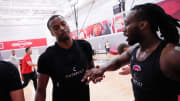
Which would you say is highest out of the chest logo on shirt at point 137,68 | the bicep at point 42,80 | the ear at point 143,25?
the ear at point 143,25

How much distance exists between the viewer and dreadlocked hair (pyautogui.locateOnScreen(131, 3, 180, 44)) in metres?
1.09

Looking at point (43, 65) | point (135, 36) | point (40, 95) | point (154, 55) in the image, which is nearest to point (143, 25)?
point (135, 36)

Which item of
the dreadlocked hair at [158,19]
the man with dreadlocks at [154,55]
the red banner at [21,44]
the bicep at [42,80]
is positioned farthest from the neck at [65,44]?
the red banner at [21,44]

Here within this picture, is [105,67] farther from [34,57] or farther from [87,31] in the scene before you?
[34,57]

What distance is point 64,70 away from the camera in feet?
4.44

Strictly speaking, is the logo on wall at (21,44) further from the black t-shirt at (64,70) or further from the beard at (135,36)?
the beard at (135,36)

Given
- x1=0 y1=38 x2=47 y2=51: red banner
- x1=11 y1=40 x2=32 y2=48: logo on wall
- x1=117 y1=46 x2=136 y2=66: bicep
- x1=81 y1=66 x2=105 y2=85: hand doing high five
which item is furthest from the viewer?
x1=11 y1=40 x2=32 y2=48: logo on wall

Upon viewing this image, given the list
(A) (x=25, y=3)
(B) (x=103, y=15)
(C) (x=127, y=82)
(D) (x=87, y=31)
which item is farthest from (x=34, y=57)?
(C) (x=127, y=82)

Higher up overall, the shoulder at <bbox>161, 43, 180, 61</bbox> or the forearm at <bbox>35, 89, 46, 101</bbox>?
the shoulder at <bbox>161, 43, 180, 61</bbox>

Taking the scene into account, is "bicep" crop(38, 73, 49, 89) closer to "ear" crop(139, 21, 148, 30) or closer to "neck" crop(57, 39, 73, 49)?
"neck" crop(57, 39, 73, 49)

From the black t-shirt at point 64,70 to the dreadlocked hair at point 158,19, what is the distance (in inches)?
31.1

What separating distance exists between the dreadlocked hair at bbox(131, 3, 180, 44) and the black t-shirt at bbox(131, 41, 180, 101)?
156mm

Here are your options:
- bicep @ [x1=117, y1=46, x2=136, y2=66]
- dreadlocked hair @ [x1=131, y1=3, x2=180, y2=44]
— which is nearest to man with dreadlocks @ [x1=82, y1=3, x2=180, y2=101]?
dreadlocked hair @ [x1=131, y1=3, x2=180, y2=44]

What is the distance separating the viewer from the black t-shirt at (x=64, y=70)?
1.35 m
